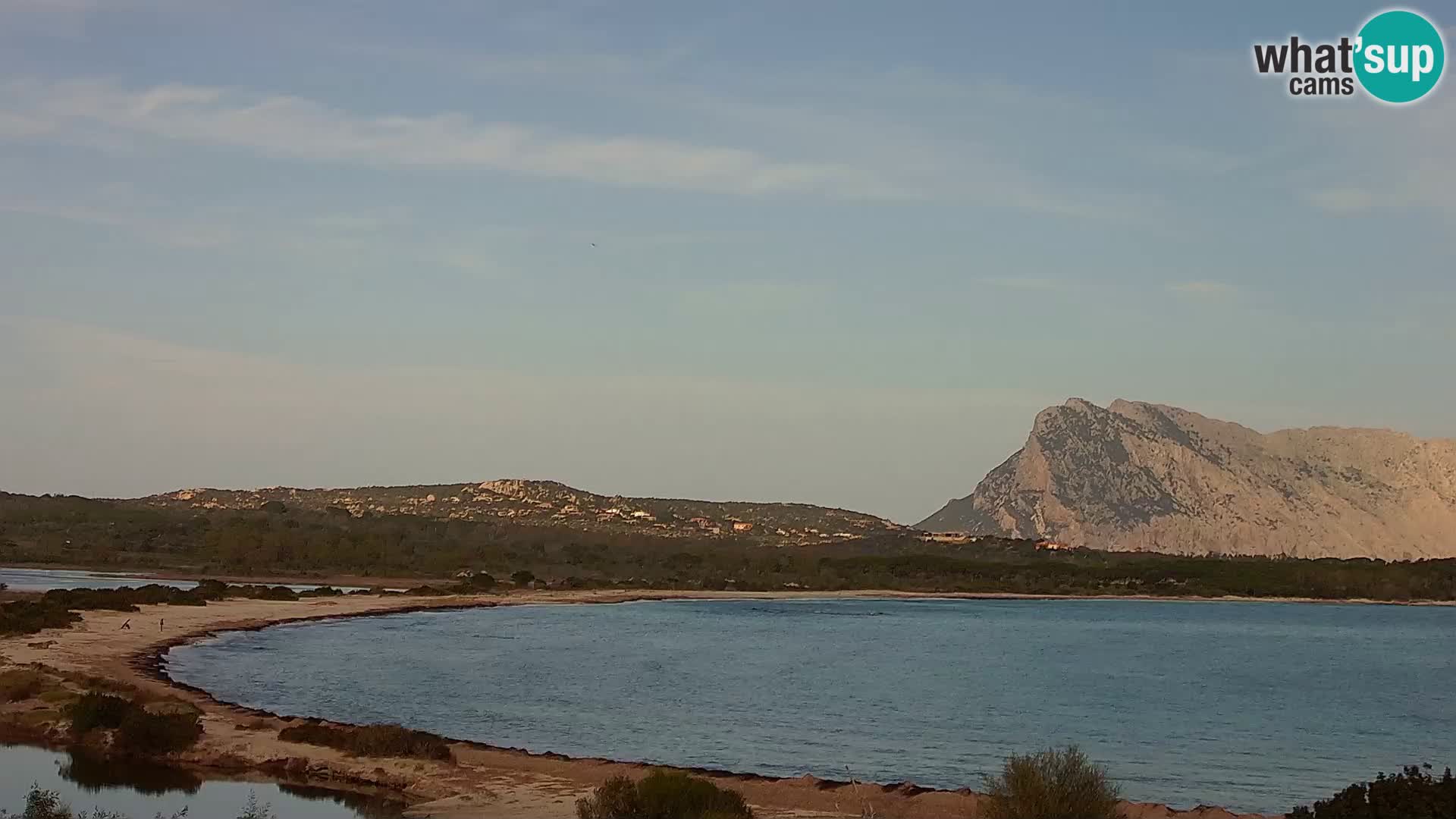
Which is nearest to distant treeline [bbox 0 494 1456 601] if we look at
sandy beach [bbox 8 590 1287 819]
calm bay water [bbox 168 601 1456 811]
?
calm bay water [bbox 168 601 1456 811]

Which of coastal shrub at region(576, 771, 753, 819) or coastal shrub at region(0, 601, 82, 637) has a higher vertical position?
coastal shrub at region(0, 601, 82, 637)

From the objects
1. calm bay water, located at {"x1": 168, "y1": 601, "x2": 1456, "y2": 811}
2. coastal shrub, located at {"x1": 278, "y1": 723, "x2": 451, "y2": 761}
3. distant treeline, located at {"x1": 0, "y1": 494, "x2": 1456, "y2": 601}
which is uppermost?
distant treeline, located at {"x1": 0, "y1": 494, "x2": 1456, "y2": 601}

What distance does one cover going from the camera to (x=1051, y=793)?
19547 mm

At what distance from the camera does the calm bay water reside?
101ft

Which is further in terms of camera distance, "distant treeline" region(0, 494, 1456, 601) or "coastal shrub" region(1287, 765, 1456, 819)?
"distant treeline" region(0, 494, 1456, 601)

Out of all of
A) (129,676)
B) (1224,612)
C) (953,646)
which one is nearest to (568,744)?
(129,676)

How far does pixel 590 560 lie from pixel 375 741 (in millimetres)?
113999

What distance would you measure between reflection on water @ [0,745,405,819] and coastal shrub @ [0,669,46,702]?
6.03m

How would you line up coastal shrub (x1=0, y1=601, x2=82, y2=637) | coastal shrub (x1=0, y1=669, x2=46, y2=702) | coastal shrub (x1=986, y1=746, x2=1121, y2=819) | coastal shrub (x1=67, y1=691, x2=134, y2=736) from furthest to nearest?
coastal shrub (x1=0, y1=601, x2=82, y2=637) → coastal shrub (x1=0, y1=669, x2=46, y2=702) → coastal shrub (x1=67, y1=691, x2=134, y2=736) → coastal shrub (x1=986, y1=746, x2=1121, y2=819)

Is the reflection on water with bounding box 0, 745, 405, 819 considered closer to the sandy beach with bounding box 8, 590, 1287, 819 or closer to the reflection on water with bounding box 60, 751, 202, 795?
the reflection on water with bounding box 60, 751, 202, 795

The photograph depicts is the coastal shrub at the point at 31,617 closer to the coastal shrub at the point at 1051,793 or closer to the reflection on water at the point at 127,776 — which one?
the reflection on water at the point at 127,776

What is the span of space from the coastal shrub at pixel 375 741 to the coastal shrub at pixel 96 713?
2996 millimetres

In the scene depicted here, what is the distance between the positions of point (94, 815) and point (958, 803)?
40.9ft

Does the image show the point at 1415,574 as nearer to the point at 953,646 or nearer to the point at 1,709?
the point at 953,646
